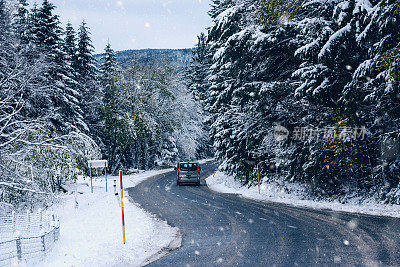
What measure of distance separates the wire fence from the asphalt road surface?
2.61 metres

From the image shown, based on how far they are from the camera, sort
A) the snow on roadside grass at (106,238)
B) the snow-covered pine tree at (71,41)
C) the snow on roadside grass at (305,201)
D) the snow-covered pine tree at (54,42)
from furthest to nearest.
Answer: the snow-covered pine tree at (71,41) < the snow-covered pine tree at (54,42) < the snow on roadside grass at (305,201) < the snow on roadside grass at (106,238)

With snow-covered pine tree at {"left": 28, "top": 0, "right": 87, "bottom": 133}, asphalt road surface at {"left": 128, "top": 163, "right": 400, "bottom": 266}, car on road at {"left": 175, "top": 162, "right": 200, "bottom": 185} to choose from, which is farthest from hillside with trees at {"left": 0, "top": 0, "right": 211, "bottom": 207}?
car on road at {"left": 175, "top": 162, "right": 200, "bottom": 185}

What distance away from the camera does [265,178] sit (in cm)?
1902

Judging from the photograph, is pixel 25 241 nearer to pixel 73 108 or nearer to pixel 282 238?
pixel 282 238

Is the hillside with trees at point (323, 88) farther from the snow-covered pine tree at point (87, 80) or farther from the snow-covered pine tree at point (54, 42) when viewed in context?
the snow-covered pine tree at point (87, 80)

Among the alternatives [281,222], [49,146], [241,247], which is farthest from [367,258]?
[49,146]

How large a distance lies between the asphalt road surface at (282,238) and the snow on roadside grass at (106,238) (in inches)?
26.0

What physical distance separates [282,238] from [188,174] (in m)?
17.6

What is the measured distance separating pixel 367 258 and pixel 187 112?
39.7m

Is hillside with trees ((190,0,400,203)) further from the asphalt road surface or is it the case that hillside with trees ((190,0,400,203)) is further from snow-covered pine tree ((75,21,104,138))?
snow-covered pine tree ((75,21,104,138))

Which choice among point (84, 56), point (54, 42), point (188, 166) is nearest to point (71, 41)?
point (84, 56)

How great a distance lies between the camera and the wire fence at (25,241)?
645 cm

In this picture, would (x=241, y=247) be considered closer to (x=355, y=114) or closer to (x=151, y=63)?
(x=355, y=114)

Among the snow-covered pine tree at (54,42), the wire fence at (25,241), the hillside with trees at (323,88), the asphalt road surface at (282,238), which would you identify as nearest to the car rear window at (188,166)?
the hillside with trees at (323,88)
